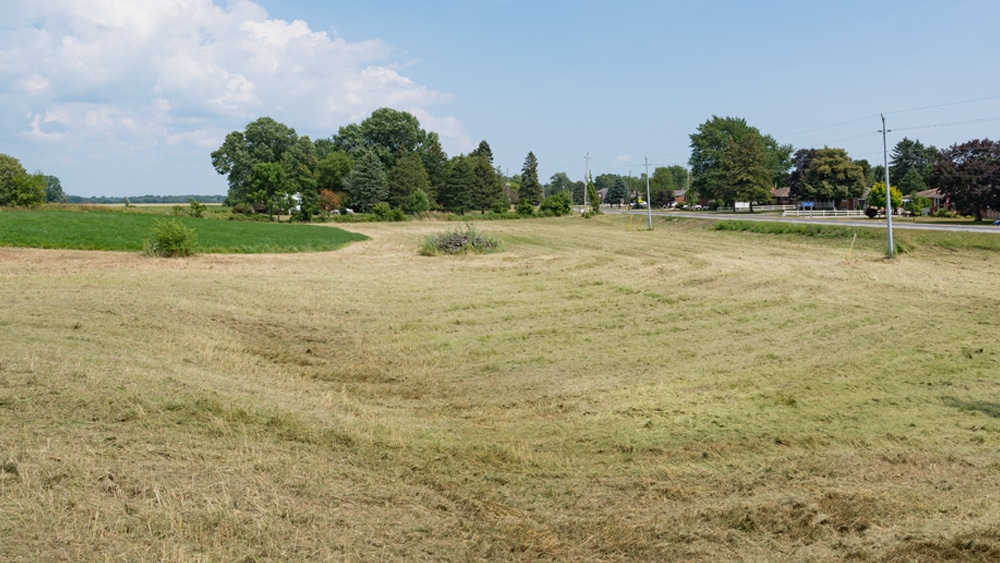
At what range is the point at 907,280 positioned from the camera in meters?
19.8

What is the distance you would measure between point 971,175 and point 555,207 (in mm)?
46338

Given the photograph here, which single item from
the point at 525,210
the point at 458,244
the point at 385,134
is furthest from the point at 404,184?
the point at 458,244

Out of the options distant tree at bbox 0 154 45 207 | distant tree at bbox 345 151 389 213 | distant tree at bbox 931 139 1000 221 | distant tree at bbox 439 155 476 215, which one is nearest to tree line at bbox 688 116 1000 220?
distant tree at bbox 931 139 1000 221

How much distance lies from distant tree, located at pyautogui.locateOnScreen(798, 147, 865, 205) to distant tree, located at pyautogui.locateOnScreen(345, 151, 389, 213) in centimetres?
4712

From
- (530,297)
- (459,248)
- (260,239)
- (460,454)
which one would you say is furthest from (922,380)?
(260,239)

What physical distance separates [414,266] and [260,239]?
14928mm

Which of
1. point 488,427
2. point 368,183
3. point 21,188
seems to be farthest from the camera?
point 368,183

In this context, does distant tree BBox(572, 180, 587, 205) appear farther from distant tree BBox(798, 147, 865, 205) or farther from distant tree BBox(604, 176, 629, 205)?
distant tree BBox(798, 147, 865, 205)

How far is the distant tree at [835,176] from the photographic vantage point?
65.1 metres

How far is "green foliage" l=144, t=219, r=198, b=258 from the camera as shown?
1001 inches

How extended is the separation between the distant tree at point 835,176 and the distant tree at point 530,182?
37.5 m

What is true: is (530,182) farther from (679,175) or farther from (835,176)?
(679,175)

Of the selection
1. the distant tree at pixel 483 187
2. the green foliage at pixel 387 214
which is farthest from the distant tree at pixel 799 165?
the green foliage at pixel 387 214

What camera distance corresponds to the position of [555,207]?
82375 mm
